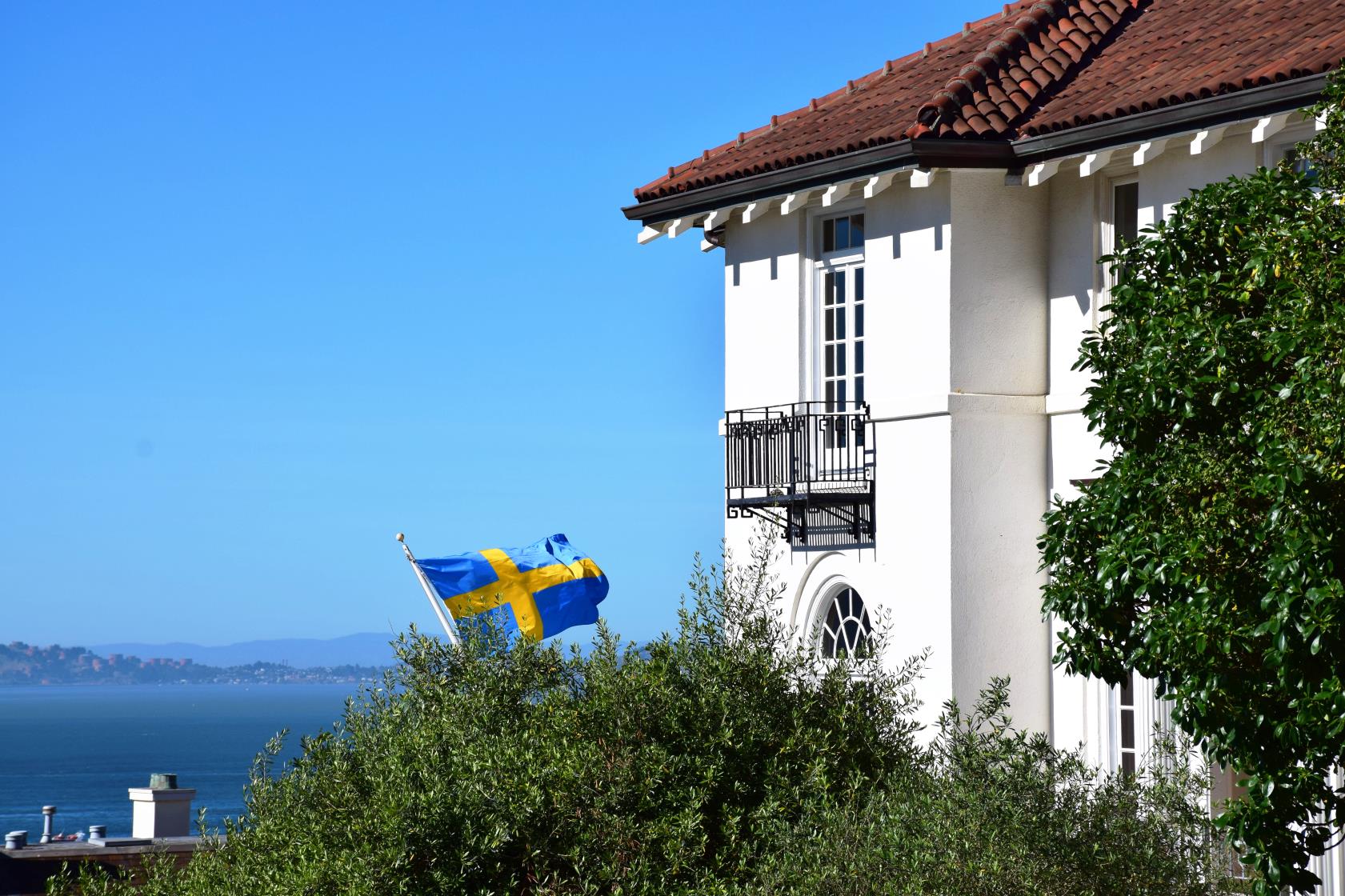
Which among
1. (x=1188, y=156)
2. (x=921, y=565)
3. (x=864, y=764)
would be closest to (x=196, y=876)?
(x=864, y=764)

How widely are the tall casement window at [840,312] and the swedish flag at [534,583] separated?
6578 mm

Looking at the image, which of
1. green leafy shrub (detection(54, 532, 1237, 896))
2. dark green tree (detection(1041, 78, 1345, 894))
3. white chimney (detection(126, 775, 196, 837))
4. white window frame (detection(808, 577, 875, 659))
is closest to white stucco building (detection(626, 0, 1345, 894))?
white window frame (detection(808, 577, 875, 659))

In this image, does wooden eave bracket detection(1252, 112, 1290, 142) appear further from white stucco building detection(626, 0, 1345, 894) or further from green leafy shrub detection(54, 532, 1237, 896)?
green leafy shrub detection(54, 532, 1237, 896)

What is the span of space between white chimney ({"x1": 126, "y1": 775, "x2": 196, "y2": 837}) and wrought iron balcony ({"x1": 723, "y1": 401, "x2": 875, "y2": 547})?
14534 mm

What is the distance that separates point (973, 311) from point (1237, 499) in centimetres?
704

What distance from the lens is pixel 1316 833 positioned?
31.7ft

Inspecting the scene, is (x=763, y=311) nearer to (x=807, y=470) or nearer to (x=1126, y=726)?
(x=807, y=470)

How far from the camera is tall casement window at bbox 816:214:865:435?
17.1 m

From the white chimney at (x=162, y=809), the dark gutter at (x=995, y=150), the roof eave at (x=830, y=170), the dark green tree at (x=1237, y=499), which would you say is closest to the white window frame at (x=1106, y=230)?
the dark gutter at (x=995, y=150)

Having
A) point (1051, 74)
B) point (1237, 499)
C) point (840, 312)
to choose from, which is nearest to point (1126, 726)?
point (840, 312)

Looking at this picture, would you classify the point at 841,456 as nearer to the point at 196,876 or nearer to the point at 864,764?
the point at 864,764

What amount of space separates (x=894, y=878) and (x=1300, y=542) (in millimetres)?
3474

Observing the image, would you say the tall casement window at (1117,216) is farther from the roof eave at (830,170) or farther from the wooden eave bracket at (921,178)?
the wooden eave bracket at (921,178)

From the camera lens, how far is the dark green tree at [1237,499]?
8.38 m
